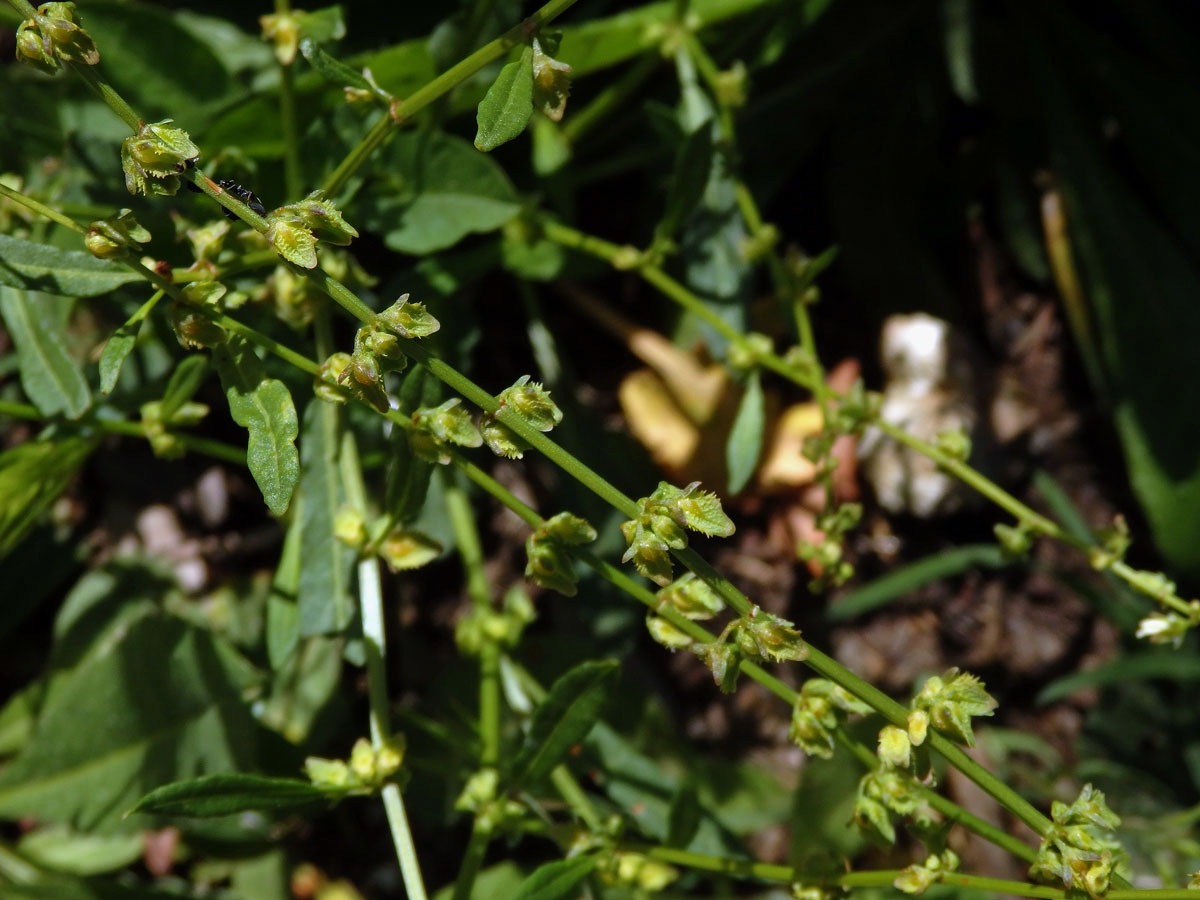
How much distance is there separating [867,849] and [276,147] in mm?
1720

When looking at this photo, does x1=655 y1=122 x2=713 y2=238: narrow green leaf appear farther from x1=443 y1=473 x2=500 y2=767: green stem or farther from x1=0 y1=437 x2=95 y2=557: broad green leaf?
x1=0 y1=437 x2=95 y2=557: broad green leaf

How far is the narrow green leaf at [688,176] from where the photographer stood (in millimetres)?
1511

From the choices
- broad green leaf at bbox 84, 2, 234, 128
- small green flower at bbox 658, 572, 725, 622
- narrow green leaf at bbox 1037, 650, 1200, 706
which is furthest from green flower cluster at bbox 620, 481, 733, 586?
narrow green leaf at bbox 1037, 650, 1200, 706

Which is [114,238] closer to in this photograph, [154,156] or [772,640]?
[154,156]

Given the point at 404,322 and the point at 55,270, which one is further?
the point at 55,270

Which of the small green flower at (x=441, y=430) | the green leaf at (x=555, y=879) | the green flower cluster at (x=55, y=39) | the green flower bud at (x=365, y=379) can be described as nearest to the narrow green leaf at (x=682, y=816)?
the green leaf at (x=555, y=879)

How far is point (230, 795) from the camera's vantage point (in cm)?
120

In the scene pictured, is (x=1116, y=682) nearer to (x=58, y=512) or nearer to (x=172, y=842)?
(x=172, y=842)

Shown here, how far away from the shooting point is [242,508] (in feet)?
7.13

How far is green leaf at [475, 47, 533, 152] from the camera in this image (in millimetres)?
966

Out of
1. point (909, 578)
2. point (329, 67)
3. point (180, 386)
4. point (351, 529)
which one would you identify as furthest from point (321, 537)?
point (909, 578)

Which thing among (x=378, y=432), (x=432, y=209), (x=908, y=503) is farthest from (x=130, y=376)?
(x=908, y=503)

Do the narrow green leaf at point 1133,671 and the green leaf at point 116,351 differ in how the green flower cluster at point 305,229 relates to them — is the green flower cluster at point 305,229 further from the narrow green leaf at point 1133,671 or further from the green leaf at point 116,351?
the narrow green leaf at point 1133,671

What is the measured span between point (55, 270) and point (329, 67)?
1.19ft
